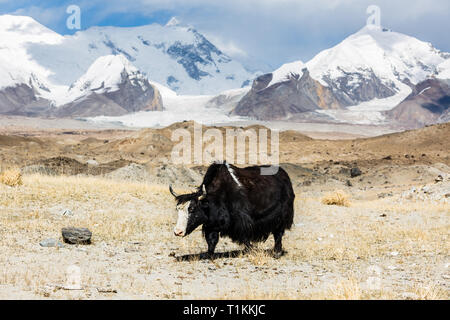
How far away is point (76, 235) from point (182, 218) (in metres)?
3.64

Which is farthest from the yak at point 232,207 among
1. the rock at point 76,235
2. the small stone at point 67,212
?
the small stone at point 67,212

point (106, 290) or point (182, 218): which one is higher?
point (182, 218)

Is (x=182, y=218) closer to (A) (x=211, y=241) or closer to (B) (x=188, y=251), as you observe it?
(A) (x=211, y=241)

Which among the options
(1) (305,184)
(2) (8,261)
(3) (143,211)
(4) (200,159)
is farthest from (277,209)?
(4) (200,159)

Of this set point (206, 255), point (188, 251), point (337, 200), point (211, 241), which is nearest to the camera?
point (211, 241)

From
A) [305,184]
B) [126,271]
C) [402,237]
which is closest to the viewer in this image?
[126,271]

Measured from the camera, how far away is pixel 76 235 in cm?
1171

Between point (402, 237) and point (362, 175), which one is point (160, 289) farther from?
point (362, 175)

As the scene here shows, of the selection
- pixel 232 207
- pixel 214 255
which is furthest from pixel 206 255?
pixel 232 207

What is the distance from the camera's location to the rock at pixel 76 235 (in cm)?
1166

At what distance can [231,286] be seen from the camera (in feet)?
25.9

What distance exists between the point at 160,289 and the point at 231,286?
1164 mm

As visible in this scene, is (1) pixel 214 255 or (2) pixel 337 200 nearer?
(1) pixel 214 255

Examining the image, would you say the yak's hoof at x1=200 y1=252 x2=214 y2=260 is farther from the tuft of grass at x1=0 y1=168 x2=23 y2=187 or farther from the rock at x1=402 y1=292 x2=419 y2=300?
the tuft of grass at x1=0 y1=168 x2=23 y2=187
